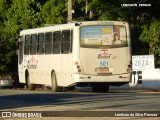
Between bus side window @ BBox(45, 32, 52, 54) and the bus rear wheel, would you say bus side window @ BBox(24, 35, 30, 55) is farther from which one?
the bus rear wheel

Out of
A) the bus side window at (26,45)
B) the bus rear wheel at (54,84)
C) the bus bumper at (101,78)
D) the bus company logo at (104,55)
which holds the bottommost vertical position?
the bus rear wheel at (54,84)

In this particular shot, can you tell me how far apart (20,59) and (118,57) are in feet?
32.6

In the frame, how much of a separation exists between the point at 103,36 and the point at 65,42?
2.08m

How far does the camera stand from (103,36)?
29016 millimetres

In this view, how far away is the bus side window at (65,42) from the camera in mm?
29750

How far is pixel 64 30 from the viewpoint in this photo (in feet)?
99.5

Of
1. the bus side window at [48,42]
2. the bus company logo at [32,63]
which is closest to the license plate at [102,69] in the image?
the bus side window at [48,42]

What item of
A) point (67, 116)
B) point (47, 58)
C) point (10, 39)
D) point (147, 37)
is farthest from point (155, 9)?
point (67, 116)

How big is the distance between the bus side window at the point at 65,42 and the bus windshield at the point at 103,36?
1093mm

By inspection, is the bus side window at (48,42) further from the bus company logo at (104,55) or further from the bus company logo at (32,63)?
the bus company logo at (104,55)

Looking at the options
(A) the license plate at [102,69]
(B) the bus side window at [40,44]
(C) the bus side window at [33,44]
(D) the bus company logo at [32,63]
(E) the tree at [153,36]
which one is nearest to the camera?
(A) the license plate at [102,69]

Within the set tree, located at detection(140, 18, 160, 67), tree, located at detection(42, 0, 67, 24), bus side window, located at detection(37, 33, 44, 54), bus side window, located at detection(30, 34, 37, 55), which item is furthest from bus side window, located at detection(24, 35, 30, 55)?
tree, located at detection(42, 0, 67, 24)

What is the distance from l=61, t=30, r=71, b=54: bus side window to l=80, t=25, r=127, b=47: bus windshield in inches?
43.0

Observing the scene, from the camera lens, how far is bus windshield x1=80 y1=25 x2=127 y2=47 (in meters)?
28.9
